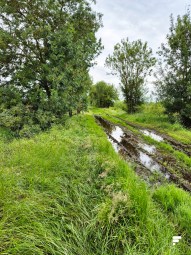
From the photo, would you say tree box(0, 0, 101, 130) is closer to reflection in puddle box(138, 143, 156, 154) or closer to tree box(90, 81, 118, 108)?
reflection in puddle box(138, 143, 156, 154)

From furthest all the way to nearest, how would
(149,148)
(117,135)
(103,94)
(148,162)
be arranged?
(103,94)
(117,135)
(149,148)
(148,162)

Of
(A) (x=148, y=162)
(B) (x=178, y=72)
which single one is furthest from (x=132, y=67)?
(A) (x=148, y=162)

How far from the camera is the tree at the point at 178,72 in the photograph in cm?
1694

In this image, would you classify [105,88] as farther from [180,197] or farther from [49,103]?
[180,197]

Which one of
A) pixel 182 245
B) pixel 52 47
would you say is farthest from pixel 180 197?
pixel 52 47

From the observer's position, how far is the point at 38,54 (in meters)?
10.3

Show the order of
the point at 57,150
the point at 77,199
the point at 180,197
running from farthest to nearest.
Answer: the point at 57,150 → the point at 180,197 → the point at 77,199

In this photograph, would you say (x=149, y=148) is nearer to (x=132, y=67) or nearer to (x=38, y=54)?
(x=38, y=54)

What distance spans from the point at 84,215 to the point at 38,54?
30.4 feet

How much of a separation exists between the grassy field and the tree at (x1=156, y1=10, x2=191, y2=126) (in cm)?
1466

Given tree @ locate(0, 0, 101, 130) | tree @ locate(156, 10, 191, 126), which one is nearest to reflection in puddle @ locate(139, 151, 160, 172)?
tree @ locate(0, 0, 101, 130)

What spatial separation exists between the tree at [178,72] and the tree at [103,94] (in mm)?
25595

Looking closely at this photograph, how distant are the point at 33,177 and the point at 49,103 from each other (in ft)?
20.8

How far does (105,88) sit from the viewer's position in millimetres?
43594
